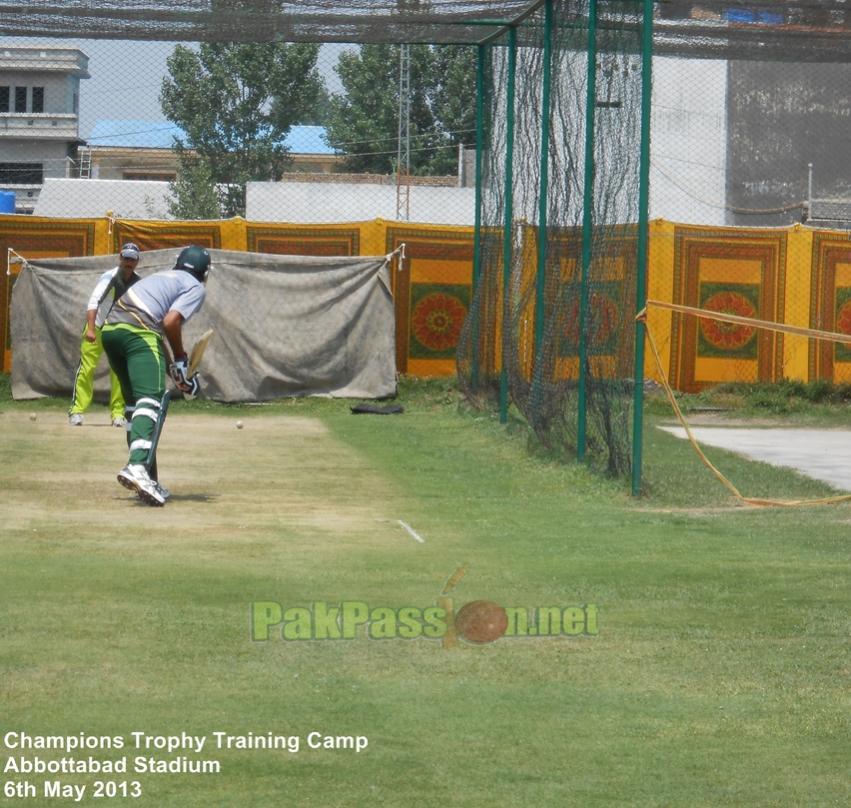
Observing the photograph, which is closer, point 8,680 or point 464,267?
point 8,680

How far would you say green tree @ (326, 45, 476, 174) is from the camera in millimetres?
46156

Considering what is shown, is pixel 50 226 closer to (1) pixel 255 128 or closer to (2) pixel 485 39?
(2) pixel 485 39

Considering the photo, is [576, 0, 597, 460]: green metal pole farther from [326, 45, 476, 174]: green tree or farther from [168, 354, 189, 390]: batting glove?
[326, 45, 476, 174]: green tree

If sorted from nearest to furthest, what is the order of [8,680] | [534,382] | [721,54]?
[8,680], [534,382], [721,54]

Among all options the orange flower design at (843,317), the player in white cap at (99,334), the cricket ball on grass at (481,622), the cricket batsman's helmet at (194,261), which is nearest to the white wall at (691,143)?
the orange flower design at (843,317)

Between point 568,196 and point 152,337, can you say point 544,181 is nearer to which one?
point 568,196

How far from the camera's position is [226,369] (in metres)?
19.4

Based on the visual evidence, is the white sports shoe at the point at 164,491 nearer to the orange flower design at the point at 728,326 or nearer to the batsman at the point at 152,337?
the batsman at the point at 152,337

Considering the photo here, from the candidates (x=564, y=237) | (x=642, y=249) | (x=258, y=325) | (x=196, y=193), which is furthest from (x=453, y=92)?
(x=642, y=249)

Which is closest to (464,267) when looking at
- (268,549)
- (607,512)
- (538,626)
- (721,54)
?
(721,54)

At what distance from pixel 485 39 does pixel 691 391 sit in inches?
218

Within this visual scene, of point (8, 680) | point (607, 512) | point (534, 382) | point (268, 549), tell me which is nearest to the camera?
point (8, 680)

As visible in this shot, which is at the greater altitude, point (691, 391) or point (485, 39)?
point (485, 39)

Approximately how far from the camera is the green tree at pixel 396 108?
46156mm
